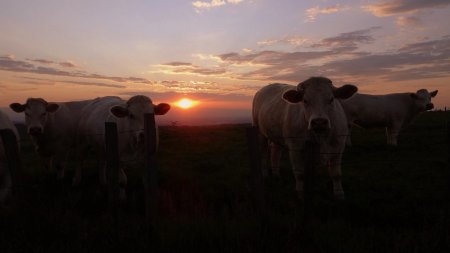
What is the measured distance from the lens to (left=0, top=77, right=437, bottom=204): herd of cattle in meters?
7.76

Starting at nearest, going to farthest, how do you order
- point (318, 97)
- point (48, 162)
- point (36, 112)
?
1. point (318, 97)
2. point (36, 112)
3. point (48, 162)

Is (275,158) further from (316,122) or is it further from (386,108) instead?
(386,108)

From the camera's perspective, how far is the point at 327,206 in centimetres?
729

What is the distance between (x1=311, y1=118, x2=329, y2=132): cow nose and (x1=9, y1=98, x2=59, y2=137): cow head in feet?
22.8

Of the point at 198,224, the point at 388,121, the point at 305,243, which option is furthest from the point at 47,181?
the point at 388,121

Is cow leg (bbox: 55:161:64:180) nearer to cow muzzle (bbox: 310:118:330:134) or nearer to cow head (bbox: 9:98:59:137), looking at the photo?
cow head (bbox: 9:98:59:137)

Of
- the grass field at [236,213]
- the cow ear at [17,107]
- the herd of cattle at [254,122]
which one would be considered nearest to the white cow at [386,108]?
the herd of cattle at [254,122]

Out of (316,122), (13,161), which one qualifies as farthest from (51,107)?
(316,122)

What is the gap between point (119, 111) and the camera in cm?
895

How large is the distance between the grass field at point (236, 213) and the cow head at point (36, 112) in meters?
1.26

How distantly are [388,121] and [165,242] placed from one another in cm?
1536

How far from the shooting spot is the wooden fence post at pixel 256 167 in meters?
5.64

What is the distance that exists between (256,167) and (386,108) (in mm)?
14739

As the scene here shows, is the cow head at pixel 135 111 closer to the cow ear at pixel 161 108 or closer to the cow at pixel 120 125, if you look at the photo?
the cow at pixel 120 125
